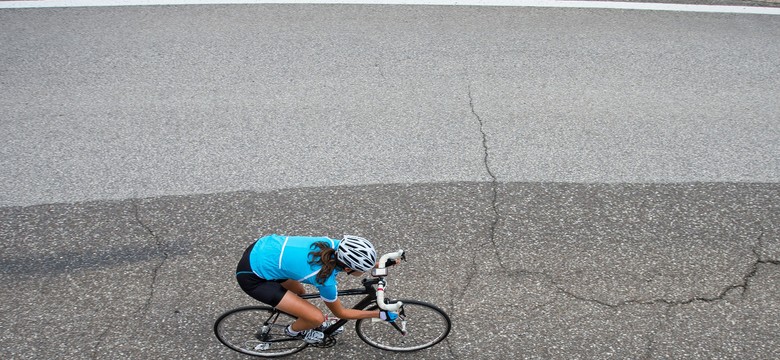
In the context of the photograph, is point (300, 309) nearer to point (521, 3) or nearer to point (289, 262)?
point (289, 262)

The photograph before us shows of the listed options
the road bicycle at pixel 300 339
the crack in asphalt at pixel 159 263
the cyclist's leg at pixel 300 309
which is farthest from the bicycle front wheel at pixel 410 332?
the crack in asphalt at pixel 159 263

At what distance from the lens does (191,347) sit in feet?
16.4

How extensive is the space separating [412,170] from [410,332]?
7.01 feet

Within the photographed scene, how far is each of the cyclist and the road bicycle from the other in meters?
0.28

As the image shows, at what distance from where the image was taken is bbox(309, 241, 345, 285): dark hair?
4.25 meters

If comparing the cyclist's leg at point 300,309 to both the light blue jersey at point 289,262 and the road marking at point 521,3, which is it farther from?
the road marking at point 521,3

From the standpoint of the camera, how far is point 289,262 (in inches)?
171

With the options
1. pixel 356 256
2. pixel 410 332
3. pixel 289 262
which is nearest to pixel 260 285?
pixel 289 262

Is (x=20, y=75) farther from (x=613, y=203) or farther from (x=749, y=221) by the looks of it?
(x=749, y=221)

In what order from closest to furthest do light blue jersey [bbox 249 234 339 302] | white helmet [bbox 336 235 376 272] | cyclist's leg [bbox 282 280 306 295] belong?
white helmet [bbox 336 235 376 272] → light blue jersey [bbox 249 234 339 302] → cyclist's leg [bbox 282 280 306 295]

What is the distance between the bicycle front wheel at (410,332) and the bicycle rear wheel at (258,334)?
0.50 m

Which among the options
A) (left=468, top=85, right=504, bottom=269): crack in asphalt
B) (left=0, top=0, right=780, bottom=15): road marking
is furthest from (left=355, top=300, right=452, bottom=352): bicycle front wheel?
(left=0, top=0, right=780, bottom=15): road marking

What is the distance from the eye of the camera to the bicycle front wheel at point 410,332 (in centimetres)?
500

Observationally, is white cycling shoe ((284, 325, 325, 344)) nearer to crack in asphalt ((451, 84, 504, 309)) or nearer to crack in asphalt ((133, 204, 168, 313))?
crack in asphalt ((451, 84, 504, 309))
